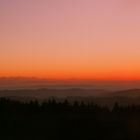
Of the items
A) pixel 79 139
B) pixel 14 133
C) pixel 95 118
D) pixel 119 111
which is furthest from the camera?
pixel 119 111

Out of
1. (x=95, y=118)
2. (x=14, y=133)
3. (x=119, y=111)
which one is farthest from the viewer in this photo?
(x=119, y=111)

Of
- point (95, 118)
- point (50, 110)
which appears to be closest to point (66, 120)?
point (95, 118)

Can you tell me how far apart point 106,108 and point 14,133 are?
17377mm

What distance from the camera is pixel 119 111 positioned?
68750 millimetres

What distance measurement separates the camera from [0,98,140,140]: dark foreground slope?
184ft

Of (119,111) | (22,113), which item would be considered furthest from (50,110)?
(119,111)

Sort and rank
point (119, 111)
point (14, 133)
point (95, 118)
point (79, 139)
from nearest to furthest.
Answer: point (79, 139)
point (14, 133)
point (95, 118)
point (119, 111)

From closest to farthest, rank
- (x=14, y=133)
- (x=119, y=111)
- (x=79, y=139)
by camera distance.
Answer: (x=79, y=139), (x=14, y=133), (x=119, y=111)

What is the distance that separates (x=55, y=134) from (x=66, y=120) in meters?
5.02

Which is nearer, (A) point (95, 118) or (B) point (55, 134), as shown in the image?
(B) point (55, 134)

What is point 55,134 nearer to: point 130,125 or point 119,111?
point 130,125

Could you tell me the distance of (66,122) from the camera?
5931 cm

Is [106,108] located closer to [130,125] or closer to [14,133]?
[130,125]

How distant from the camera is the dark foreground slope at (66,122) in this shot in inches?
2207
